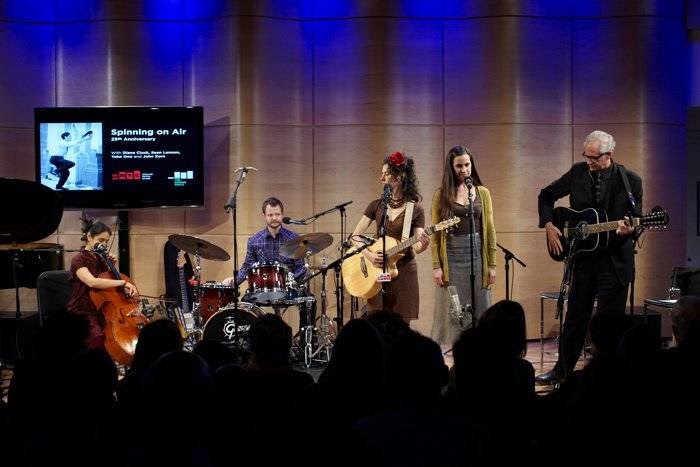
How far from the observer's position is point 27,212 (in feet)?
19.6

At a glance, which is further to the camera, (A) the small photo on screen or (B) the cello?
(A) the small photo on screen

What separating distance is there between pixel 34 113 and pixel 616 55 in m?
5.94

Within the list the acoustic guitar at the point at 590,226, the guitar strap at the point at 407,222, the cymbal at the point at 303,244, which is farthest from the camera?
the cymbal at the point at 303,244

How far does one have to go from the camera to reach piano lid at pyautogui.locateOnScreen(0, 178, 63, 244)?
590 centimetres

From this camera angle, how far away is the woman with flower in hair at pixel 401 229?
7.23m

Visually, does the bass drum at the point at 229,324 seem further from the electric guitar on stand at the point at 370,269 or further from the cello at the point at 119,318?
the electric guitar on stand at the point at 370,269

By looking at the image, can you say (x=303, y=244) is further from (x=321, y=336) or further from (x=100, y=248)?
(x=100, y=248)

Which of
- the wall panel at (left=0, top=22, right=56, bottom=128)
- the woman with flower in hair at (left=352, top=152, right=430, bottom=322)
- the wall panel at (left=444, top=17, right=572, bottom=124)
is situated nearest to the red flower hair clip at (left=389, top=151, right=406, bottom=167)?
the woman with flower in hair at (left=352, top=152, right=430, bottom=322)

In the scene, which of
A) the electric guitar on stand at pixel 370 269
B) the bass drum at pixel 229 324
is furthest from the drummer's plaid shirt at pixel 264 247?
the electric guitar on stand at pixel 370 269

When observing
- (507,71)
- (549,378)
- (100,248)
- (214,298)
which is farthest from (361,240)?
(507,71)

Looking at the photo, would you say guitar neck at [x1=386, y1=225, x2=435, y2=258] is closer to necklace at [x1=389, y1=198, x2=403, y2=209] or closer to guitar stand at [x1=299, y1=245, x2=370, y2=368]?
necklace at [x1=389, y1=198, x2=403, y2=209]

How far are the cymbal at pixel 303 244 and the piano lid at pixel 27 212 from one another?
228 centimetres

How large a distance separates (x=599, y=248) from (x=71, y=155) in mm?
5286

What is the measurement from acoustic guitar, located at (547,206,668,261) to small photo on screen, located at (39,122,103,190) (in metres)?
4.72
